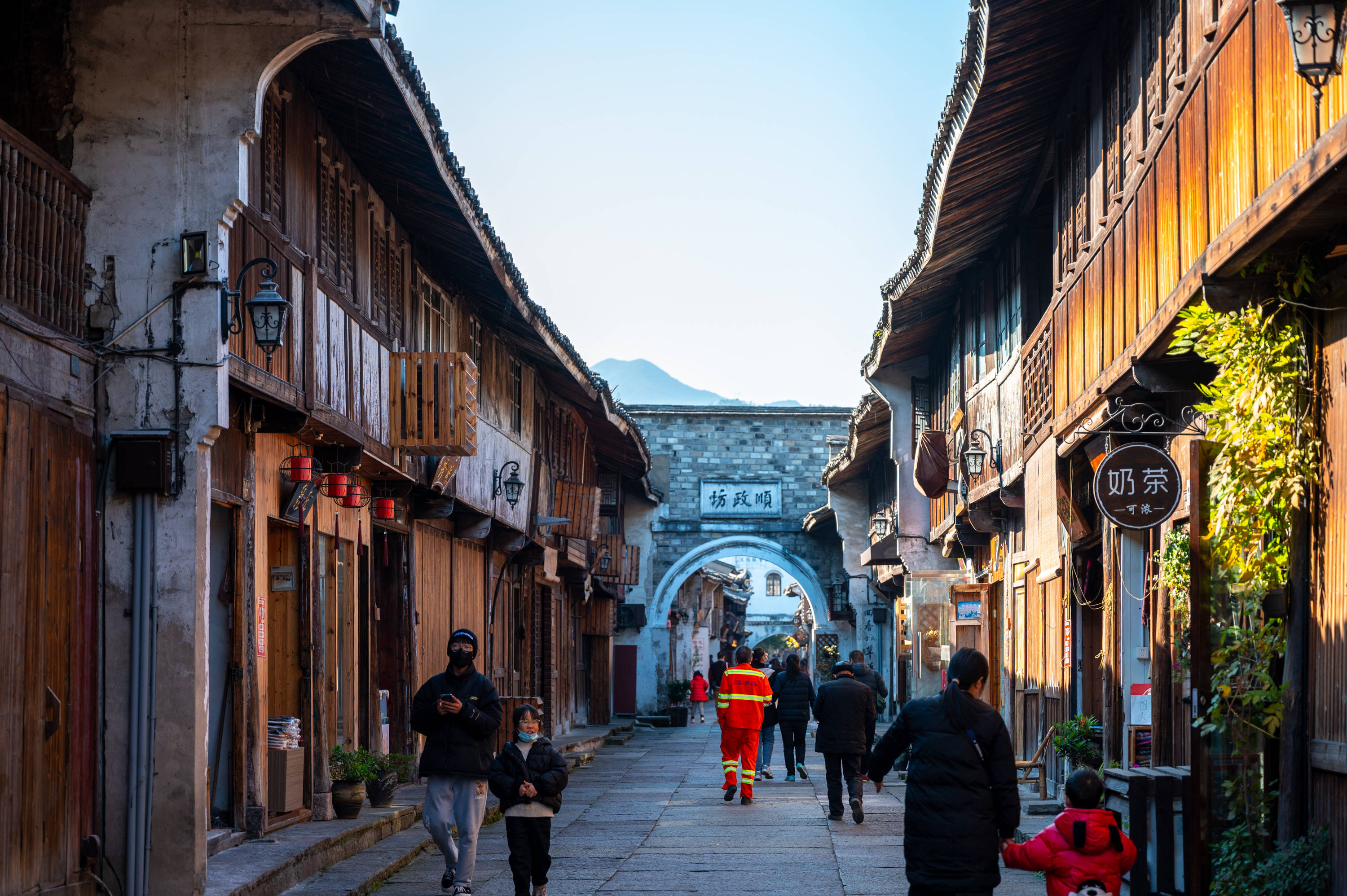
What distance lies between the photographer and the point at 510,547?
23.1 meters

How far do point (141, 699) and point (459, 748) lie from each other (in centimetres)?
196

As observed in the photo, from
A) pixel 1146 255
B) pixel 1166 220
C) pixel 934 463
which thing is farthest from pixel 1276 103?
pixel 934 463

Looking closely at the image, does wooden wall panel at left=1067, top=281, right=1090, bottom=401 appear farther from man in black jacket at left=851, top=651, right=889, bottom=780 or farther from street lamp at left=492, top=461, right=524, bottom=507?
street lamp at left=492, top=461, right=524, bottom=507

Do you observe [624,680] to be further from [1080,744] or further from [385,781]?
[1080,744]

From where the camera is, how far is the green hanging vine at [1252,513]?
7.41 meters

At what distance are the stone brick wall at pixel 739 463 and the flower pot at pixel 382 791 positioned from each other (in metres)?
28.0

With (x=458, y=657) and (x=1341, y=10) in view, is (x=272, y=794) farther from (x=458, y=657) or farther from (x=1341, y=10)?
(x=1341, y=10)

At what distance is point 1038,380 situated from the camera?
48.3 ft

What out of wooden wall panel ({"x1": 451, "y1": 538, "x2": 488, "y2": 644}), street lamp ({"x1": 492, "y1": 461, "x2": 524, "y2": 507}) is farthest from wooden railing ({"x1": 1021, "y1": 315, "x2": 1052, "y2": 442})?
wooden wall panel ({"x1": 451, "y1": 538, "x2": 488, "y2": 644})

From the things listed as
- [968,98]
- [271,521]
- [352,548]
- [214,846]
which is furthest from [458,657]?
[968,98]

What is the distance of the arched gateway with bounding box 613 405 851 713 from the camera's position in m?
41.5

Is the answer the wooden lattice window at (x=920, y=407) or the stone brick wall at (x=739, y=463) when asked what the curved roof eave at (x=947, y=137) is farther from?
the stone brick wall at (x=739, y=463)

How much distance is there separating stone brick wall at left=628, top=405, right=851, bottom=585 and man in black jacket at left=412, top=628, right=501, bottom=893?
3209 centimetres

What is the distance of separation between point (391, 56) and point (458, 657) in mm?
4431
